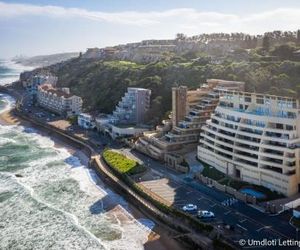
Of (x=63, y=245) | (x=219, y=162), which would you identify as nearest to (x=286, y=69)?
(x=219, y=162)

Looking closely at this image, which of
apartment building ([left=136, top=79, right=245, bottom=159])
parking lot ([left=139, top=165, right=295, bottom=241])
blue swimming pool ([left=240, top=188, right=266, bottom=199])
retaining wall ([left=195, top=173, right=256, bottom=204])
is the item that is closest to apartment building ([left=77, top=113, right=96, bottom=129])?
apartment building ([left=136, top=79, right=245, bottom=159])

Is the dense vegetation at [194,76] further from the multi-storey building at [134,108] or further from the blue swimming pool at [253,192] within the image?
the blue swimming pool at [253,192]

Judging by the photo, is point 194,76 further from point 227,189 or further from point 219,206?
point 219,206

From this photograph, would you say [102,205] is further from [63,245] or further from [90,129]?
[90,129]

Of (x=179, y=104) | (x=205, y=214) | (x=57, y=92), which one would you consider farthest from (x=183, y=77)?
(x=205, y=214)

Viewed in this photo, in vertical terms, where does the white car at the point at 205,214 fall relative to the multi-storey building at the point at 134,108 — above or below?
below

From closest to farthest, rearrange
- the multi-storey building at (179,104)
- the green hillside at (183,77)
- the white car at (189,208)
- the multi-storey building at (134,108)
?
the white car at (189,208) → the multi-storey building at (179,104) → the green hillside at (183,77) → the multi-storey building at (134,108)

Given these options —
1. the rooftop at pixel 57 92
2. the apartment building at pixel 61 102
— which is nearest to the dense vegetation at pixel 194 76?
the apartment building at pixel 61 102

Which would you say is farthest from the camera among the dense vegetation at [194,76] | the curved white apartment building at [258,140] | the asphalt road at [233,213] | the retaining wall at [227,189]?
the dense vegetation at [194,76]
